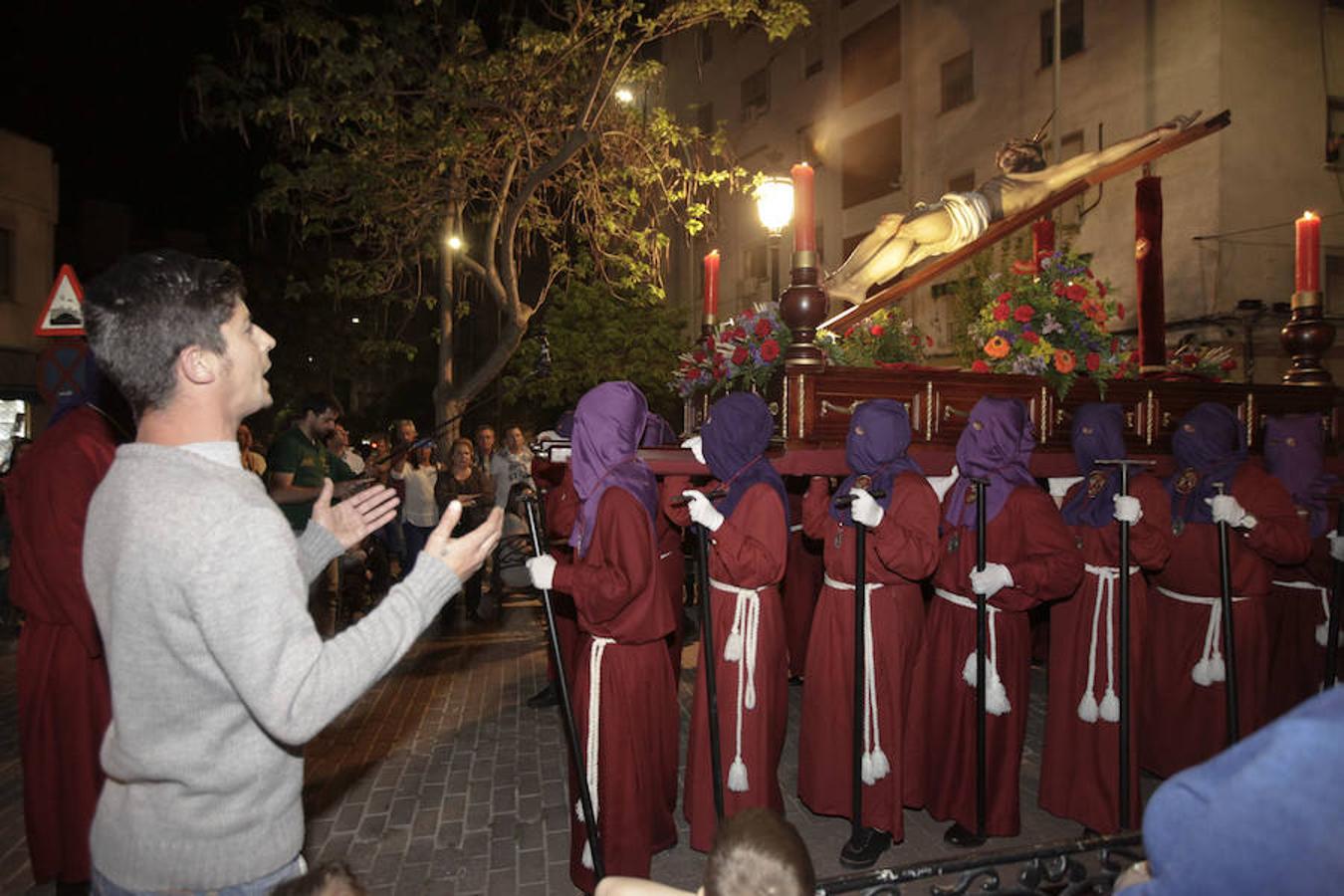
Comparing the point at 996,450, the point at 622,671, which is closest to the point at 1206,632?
the point at 996,450

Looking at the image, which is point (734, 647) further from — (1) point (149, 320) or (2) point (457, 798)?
(1) point (149, 320)

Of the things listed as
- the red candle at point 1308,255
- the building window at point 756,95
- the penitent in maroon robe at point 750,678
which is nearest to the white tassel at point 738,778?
the penitent in maroon robe at point 750,678

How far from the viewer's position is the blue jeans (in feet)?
5.40

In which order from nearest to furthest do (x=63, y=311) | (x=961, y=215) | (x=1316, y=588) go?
(x=1316, y=588)
(x=961, y=215)
(x=63, y=311)

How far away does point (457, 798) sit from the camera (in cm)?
459

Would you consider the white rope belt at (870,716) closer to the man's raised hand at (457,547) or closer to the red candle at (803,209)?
the red candle at (803,209)

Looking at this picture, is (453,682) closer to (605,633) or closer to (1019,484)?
(605,633)

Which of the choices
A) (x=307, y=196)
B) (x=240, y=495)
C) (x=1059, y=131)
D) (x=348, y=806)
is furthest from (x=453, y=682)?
(x=1059, y=131)

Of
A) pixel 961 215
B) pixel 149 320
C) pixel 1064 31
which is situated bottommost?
pixel 149 320

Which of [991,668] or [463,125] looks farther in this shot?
[463,125]

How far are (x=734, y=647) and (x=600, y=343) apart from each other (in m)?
19.8

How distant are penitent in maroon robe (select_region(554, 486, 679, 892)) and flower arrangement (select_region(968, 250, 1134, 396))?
10.0 feet

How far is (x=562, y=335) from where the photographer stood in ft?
76.2

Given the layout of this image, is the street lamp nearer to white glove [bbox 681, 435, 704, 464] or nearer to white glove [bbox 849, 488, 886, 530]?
white glove [bbox 681, 435, 704, 464]
